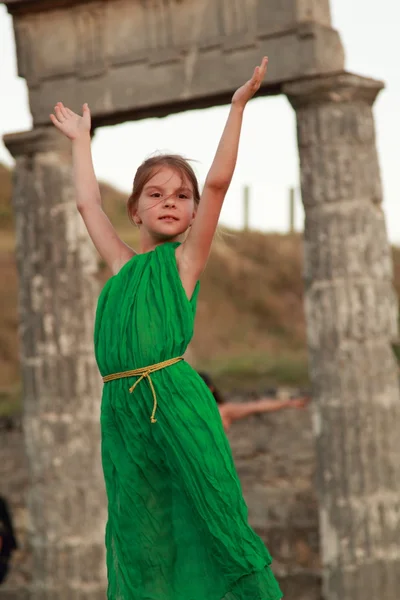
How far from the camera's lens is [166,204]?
4465 millimetres

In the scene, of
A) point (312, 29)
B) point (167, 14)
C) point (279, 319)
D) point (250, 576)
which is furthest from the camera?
point (279, 319)

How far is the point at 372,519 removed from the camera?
8906 mm

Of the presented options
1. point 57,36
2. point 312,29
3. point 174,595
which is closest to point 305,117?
point 312,29

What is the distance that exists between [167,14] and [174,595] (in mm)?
6053

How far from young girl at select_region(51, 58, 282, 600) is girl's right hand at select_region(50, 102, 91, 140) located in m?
0.58

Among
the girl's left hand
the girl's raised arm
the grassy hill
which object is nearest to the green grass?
the grassy hill

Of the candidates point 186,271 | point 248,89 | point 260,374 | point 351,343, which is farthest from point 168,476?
point 260,374

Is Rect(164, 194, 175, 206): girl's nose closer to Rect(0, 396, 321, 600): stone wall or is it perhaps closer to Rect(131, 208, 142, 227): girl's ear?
Rect(131, 208, 142, 227): girl's ear

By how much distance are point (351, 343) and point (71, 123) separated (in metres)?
4.56

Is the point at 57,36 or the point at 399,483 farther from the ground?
the point at 57,36

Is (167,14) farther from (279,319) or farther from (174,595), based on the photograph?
(279,319)

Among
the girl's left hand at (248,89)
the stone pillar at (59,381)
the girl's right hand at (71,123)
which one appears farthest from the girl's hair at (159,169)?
the stone pillar at (59,381)

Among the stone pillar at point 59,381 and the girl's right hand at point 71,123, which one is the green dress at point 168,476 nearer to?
the girl's right hand at point 71,123

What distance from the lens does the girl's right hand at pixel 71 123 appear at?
469cm
